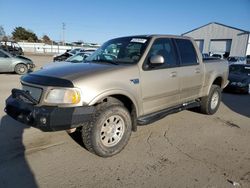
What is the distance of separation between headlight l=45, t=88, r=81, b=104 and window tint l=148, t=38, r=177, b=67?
1740mm

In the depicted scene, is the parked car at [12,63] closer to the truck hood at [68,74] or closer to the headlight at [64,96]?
the truck hood at [68,74]

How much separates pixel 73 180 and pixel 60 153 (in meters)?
0.87

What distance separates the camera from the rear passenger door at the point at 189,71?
5.13m

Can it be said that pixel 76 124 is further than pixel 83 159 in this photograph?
No

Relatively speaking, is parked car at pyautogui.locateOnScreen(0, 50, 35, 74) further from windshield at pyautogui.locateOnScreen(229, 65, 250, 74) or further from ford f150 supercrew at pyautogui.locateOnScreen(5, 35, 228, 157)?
windshield at pyautogui.locateOnScreen(229, 65, 250, 74)

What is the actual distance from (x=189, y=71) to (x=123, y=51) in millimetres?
1550

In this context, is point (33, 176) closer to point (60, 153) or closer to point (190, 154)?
point (60, 153)

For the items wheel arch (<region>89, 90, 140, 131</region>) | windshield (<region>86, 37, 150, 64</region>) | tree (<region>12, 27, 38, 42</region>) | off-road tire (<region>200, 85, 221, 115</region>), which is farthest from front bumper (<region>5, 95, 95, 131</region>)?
tree (<region>12, 27, 38, 42</region>)

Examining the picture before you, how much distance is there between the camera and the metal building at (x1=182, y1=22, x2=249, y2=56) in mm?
37541

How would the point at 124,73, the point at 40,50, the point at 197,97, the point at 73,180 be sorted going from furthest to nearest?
the point at 40,50
the point at 197,97
the point at 124,73
the point at 73,180

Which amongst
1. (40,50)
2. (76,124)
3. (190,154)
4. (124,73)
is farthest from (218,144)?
(40,50)

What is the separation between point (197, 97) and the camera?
581 centimetres

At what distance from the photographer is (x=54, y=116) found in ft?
10.7

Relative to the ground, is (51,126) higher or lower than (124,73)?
lower
